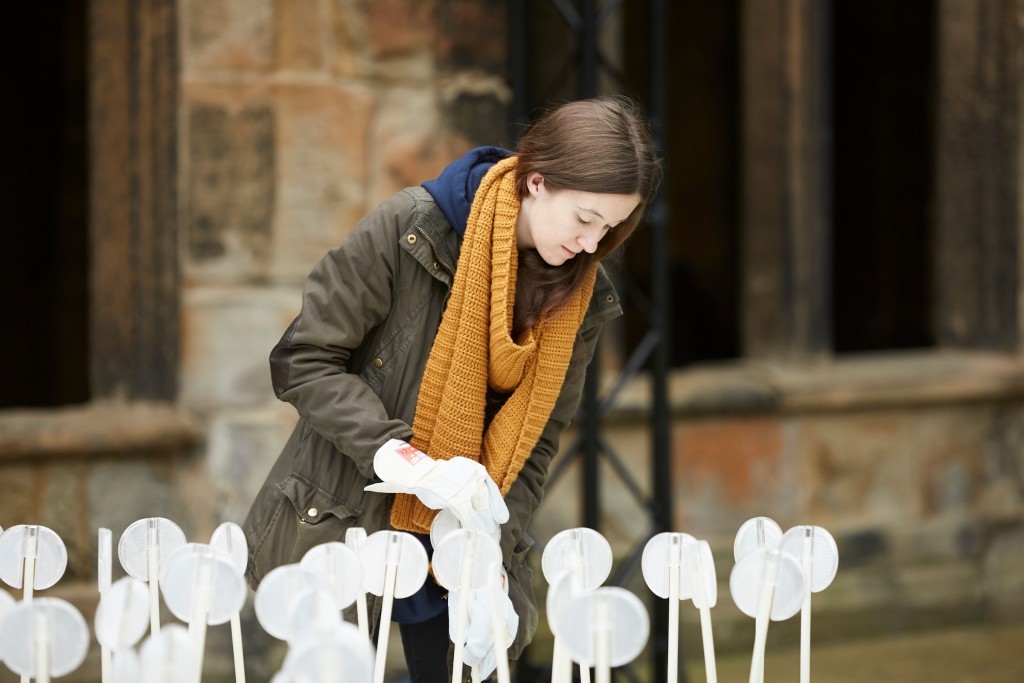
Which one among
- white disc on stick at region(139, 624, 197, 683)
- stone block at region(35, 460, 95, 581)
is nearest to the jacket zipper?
white disc on stick at region(139, 624, 197, 683)

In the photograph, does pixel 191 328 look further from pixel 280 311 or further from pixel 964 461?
pixel 964 461

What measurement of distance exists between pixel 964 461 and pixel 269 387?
2463 mm

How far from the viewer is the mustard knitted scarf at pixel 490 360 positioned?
177 centimetres

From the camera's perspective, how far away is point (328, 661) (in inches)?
41.7

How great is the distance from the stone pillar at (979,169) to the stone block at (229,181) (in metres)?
2.45

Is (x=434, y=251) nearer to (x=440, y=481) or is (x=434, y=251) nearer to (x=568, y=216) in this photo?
(x=568, y=216)

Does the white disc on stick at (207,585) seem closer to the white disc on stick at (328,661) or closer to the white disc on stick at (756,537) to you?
the white disc on stick at (328,661)

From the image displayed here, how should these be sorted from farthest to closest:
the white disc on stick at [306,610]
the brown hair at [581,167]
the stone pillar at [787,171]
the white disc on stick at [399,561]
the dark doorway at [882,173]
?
1. the dark doorway at [882,173]
2. the stone pillar at [787,171]
3. the brown hair at [581,167]
4. the white disc on stick at [399,561]
5. the white disc on stick at [306,610]

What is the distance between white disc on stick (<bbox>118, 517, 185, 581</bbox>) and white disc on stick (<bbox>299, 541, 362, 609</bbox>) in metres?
0.22

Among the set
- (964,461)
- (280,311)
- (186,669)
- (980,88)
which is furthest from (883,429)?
(186,669)

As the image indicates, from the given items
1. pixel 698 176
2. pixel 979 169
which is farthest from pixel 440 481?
pixel 698 176

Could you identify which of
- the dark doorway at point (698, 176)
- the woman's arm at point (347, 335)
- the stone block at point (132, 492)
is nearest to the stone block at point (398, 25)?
the stone block at point (132, 492)

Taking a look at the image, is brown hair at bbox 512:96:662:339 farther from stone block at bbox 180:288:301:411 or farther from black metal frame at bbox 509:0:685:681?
stone block at bbox 180:288:301:411

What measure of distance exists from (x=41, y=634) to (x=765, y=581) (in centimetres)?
69
